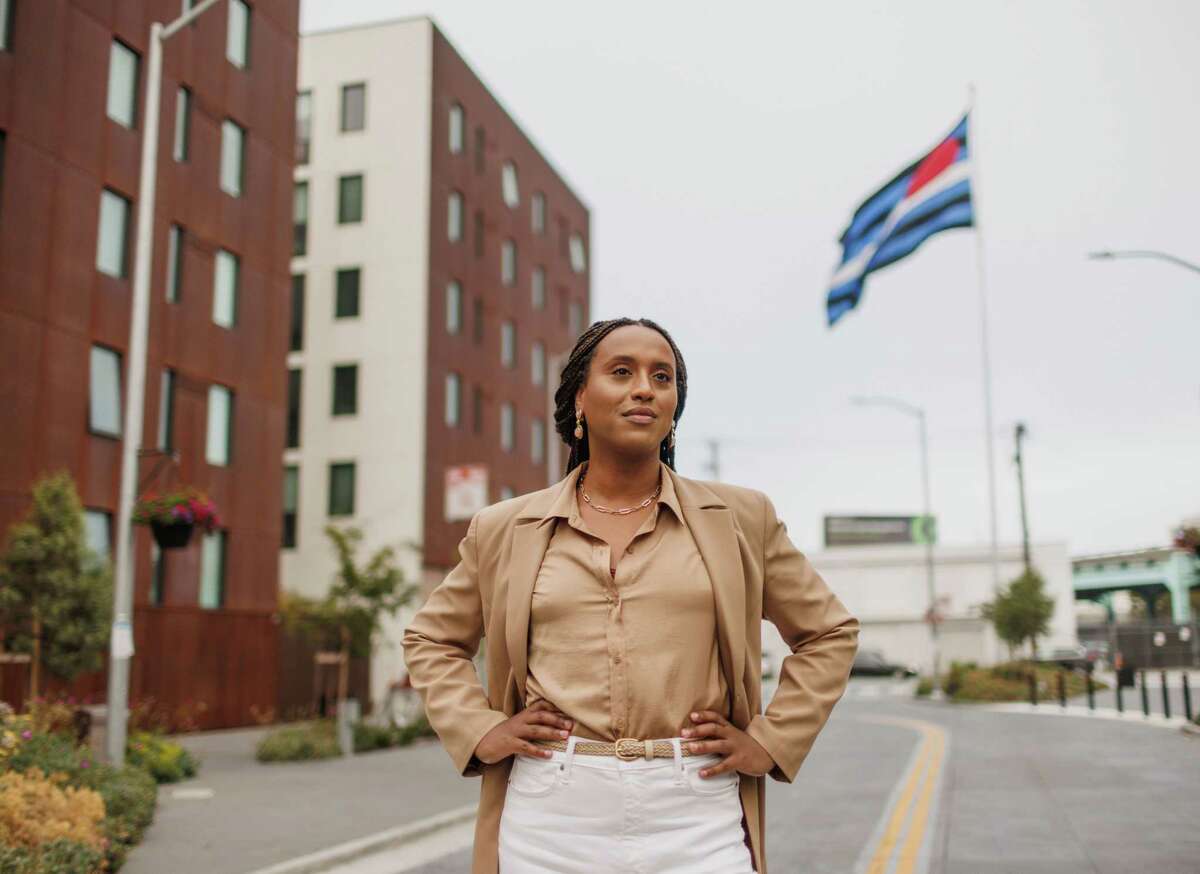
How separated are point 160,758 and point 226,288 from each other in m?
14.1

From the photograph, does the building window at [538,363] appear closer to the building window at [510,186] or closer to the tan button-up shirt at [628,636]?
the building window at [510,186]

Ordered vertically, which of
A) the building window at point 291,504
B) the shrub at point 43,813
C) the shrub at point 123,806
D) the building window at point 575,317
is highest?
the building window at point 575,317

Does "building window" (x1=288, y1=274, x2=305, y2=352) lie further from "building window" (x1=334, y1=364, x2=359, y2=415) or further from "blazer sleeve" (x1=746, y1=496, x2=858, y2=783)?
"blazer sleeve" (x1=746, y1=496, x2=858, y2=783)

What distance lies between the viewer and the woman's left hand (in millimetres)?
2934

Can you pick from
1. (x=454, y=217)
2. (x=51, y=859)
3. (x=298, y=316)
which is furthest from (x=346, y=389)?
(x=51, y=859)

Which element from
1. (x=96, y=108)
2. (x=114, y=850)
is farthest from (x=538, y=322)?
(x=114, y=850)

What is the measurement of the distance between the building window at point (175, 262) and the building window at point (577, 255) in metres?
26.1

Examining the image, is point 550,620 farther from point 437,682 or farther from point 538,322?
point 538,322

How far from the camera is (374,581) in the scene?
68.5 ft

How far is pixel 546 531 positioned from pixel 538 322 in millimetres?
43465

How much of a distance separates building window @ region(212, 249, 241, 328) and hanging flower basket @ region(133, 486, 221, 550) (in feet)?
37.6

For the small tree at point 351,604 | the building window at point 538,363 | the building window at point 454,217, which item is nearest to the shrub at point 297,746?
the small tree at point 351,604

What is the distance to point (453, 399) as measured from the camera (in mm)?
39281

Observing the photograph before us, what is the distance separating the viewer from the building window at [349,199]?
38.3 m
